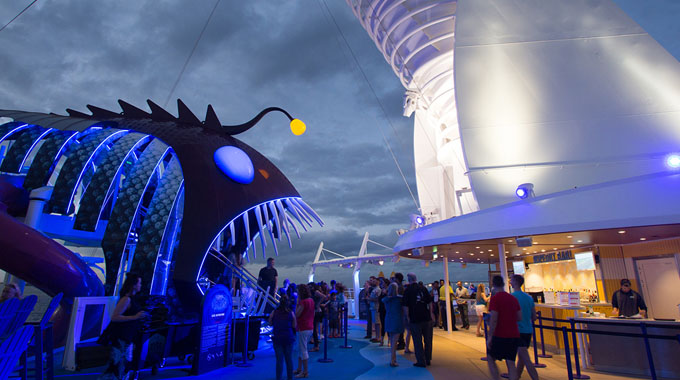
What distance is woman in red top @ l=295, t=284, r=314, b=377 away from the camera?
6602mm

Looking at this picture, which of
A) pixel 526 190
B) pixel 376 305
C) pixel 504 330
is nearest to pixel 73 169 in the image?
pixel 376 305

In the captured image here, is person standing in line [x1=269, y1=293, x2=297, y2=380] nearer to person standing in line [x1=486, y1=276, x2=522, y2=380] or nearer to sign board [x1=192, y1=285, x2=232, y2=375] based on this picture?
sign board [x1=192, y1=285, x2=232, y2=375]

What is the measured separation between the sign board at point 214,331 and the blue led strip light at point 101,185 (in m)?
4.80

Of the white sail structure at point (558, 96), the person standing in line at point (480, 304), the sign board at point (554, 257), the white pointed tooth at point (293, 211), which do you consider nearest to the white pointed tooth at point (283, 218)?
the white pointed tooth at point (293, 211)

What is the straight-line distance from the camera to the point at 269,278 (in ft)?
34.4

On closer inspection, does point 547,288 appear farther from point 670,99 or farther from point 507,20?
point 507,20

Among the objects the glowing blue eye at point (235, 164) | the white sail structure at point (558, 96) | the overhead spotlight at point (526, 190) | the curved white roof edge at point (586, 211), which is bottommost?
the curved white roof edge at point (586, 211)

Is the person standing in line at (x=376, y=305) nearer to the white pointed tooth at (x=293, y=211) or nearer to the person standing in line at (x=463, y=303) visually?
the white pointed tooth at (x=293, y=211)

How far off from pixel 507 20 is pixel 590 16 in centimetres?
273

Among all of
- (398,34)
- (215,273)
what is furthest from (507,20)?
(215,273)

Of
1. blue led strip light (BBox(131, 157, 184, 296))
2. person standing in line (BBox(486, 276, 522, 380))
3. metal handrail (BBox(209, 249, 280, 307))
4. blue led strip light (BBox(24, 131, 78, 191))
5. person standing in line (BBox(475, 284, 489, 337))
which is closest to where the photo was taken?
person standing in line (BBox(486, 276, 522, 380))

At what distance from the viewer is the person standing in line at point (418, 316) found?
730 centimetres

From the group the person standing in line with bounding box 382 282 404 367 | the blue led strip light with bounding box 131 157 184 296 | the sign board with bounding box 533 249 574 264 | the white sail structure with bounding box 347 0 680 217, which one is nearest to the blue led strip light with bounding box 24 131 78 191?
the blue led strip light with bounding box 131 157 184 296

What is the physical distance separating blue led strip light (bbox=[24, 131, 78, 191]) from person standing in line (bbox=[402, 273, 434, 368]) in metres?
10.3
